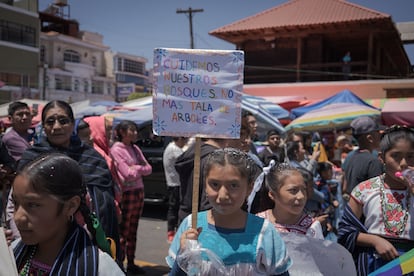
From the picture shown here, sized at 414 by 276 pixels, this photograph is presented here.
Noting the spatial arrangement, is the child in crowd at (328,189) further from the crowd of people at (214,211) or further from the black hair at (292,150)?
the crowd of people at (214,211)

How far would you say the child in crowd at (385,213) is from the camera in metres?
2.34

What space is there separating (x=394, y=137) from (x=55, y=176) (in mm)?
1961

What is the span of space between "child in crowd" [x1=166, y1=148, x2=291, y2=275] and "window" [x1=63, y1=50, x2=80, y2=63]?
4709 cm

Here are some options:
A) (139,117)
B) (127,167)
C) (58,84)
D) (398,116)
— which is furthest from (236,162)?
(58,84)

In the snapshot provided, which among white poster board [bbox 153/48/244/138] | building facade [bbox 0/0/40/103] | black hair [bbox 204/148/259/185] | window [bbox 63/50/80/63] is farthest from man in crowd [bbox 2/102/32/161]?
window [bbox 63/50/80/63]

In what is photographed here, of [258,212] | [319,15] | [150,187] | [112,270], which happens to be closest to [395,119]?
[150,187]

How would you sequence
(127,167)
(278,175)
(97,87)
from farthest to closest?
(97,87), (127,167), (278,175)

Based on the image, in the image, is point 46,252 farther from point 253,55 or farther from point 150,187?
point 253,55

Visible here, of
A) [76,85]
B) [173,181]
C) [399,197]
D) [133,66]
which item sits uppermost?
[133,66]

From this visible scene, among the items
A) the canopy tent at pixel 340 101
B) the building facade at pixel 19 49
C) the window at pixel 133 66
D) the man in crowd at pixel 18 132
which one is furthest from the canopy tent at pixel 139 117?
the window at pixel 133 66

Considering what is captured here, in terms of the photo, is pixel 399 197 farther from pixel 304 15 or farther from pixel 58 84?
pixel 58 84

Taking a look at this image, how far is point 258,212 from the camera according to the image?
9.44 ft

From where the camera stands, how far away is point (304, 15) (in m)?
19.3

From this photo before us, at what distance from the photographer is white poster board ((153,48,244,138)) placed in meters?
2.22
